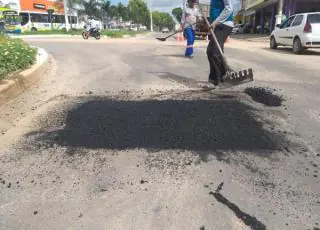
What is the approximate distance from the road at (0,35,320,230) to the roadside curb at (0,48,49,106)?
189 mm

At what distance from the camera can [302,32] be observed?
1357 centimetres

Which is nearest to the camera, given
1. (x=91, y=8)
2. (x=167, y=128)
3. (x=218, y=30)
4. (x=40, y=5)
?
(x=167, y=128)

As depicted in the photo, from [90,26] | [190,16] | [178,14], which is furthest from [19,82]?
[178,14]

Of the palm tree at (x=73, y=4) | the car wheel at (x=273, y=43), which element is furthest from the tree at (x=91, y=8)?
the car wheel at (x=273, y=43)

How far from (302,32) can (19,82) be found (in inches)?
429

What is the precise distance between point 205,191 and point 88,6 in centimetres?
7025

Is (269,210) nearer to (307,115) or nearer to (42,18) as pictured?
(307,115)

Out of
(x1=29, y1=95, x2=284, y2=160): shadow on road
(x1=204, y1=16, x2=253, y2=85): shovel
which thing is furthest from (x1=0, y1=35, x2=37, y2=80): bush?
(x1=204, y1=16, x2=253, y2=85): shovel

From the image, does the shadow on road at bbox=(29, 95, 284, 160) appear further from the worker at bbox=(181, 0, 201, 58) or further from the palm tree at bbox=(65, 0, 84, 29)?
the palm tree at bbox=(65, 0, 84, 29)

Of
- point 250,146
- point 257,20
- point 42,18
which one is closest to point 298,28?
point 250,146

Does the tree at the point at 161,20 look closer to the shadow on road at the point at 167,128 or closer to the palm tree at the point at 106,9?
the palm tree at the point at 106,9

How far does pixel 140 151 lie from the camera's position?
3738 mm

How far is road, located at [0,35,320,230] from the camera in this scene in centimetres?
265

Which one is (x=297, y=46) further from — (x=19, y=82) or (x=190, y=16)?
(x=19, y=82)
